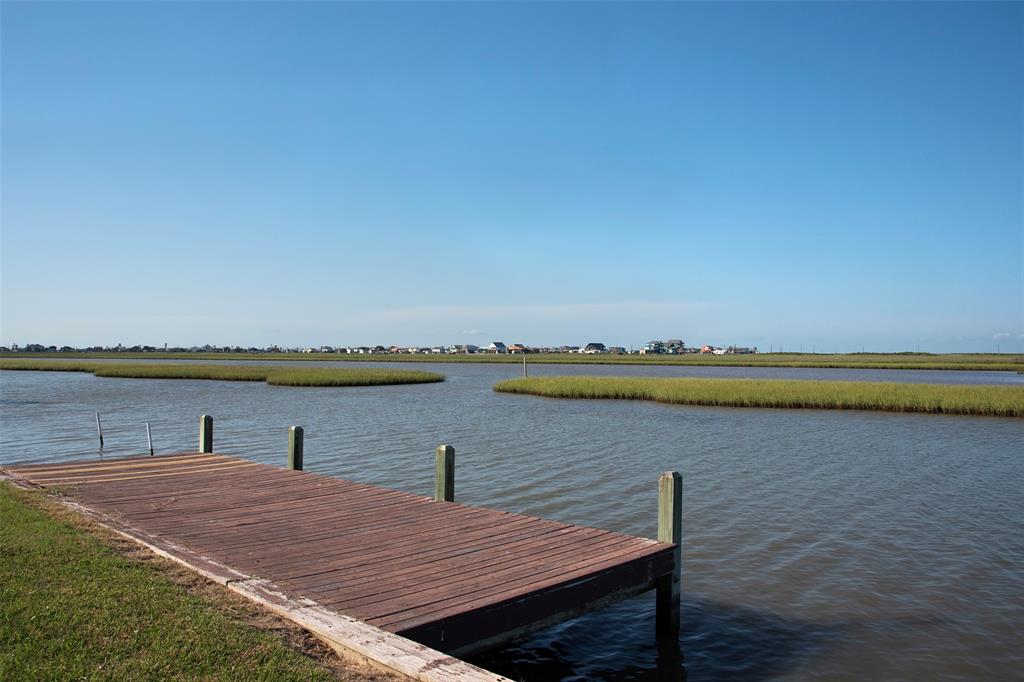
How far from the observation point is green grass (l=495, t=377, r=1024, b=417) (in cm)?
3556

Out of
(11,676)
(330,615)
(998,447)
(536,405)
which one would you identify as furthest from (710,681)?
(536,405)

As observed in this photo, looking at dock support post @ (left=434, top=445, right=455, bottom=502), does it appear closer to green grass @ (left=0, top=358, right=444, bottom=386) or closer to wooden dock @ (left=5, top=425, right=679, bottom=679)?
wooden dock @ (left=5, top=425, right=679, bottom=679)

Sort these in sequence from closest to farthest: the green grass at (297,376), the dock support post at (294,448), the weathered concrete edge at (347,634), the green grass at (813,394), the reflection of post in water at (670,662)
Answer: the weathered concrete edge at (347,634) → the reflection of post in water at (670,662) → the dock support post at (294,448) → the green grass at (813,394) → the green grass at (297,376)

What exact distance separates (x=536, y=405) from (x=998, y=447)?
2272 cm

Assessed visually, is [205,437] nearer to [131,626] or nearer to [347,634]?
[131,626]

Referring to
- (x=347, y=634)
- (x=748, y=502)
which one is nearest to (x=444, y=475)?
(x=347, y=634)

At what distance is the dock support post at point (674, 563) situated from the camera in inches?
360

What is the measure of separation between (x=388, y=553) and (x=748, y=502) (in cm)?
1015

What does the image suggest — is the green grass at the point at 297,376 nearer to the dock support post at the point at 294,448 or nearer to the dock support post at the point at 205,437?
the dock support post at the point at 205,437

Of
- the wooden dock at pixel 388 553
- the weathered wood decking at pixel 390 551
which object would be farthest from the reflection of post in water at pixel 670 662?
the weathered wood decking at pixel 390 551

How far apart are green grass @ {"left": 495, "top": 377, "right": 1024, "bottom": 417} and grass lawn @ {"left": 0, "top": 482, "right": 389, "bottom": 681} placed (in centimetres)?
3691

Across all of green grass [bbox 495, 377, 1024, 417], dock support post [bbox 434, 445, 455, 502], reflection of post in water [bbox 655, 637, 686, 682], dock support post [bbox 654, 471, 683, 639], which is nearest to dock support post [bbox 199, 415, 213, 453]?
dock support post [bbox 434, 445, 455, 502]

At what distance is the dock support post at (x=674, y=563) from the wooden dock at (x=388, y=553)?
28 millimetres

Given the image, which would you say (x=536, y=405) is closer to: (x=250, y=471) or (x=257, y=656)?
(x=250, y=471)
